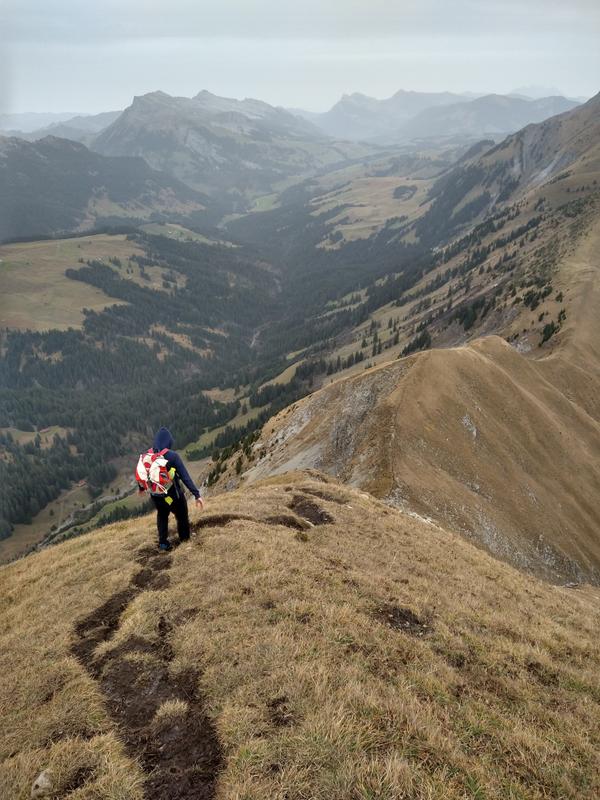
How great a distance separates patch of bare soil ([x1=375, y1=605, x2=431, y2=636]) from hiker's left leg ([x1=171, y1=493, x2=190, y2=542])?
873 cm

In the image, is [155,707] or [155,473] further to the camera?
[155,473]

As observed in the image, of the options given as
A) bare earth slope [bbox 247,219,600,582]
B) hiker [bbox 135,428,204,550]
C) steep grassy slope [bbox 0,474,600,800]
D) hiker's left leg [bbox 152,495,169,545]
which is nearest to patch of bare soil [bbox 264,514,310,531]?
steep grassy slope [bbox 0,474,600,800]

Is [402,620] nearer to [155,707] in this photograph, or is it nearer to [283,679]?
[283,679]

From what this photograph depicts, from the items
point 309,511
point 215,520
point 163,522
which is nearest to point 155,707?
point 163,522

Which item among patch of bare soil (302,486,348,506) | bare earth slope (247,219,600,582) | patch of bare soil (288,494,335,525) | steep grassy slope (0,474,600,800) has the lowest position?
bare earth slope (247,219,600,582)

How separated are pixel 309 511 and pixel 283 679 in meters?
15.4

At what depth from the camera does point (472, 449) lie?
5234 centimetres

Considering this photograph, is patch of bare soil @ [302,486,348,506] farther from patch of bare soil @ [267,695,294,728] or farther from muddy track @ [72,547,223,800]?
patch of bare soil @ [267,695,294,728]

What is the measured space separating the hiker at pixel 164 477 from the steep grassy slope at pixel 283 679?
1783 millimetres

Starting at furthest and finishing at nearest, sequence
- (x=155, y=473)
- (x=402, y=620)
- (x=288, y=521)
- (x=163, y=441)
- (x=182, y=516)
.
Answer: (x=288, y=521) → (x=182, y=516) → (x=163, y=441) → (x=155, y=473) → (x=402, y=620)

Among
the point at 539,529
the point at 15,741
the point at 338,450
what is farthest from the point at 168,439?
the point at 539,529

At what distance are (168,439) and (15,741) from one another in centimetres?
1016

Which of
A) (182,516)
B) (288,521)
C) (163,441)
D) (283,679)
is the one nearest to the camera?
(283,679)

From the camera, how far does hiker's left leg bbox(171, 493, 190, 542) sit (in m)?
18.6
